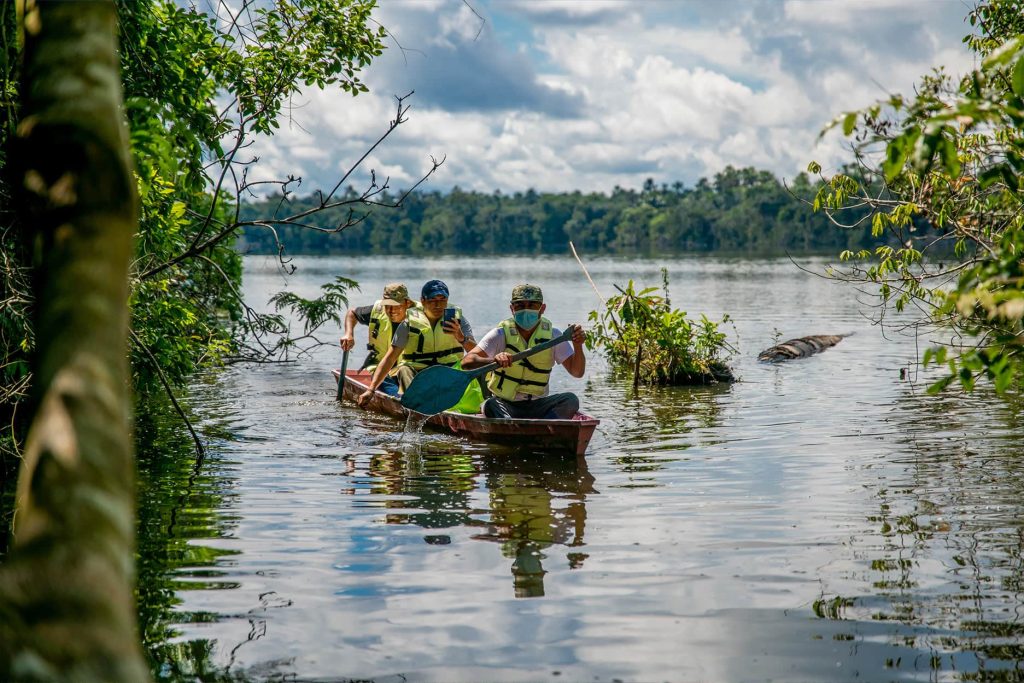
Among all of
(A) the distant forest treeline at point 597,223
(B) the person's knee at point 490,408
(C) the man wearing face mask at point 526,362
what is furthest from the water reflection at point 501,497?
(A) the distant forest treeline at point 597,223

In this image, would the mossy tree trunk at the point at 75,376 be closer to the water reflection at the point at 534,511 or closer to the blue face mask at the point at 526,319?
the water reflection at the point at 534,511

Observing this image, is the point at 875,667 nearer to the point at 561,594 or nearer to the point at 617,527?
the point at 561,594

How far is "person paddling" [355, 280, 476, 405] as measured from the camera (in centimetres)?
1304

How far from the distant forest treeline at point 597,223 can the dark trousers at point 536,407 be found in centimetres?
11729

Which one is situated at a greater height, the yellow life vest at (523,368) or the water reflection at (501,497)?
the yellow life vest at (523,368)

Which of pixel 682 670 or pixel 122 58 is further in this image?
pixel 122 58

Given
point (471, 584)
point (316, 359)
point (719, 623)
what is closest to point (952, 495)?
point (719, 623)

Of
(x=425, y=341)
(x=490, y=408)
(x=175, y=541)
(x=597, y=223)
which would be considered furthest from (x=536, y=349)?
(x=597, y=223)

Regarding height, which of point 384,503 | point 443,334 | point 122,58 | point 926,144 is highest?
point 122,58

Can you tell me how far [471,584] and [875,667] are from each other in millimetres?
2534

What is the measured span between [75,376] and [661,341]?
50.2ft

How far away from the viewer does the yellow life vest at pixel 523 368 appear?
11.1 meters

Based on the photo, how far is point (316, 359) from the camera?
22906 mm

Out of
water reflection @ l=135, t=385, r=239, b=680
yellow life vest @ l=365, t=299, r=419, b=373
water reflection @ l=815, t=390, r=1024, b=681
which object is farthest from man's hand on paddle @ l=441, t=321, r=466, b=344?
water reflection @ l=815, t=390, r=1024, b=681
